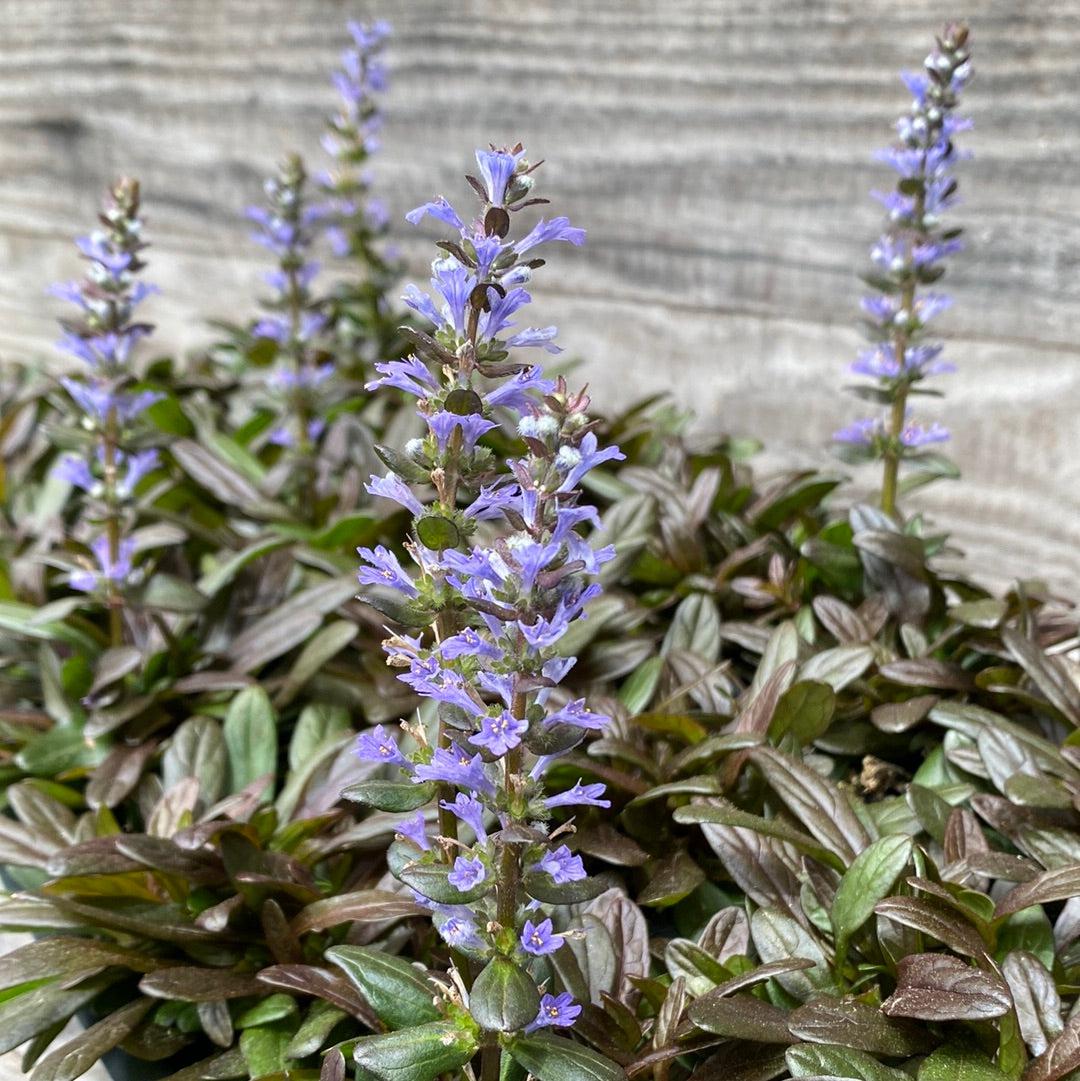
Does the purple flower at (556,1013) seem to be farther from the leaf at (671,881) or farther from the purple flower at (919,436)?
the purple flower at (919,436)

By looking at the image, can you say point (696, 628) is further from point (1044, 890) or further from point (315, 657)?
point (1044, 890)

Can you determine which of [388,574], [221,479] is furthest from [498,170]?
[221,479]

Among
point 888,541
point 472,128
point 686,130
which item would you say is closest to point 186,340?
point 472,128

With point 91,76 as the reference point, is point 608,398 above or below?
below

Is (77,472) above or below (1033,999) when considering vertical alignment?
above

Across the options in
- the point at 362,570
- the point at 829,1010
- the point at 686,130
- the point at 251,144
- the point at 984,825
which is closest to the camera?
the point at 362,570

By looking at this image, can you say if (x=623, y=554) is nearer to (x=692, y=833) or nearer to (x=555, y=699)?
(x=555, y=699)

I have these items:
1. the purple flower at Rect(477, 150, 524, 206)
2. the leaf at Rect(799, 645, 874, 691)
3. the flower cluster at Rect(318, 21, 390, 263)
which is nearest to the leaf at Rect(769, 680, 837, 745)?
the leaf at Rect(799, 645, 874, 691)
